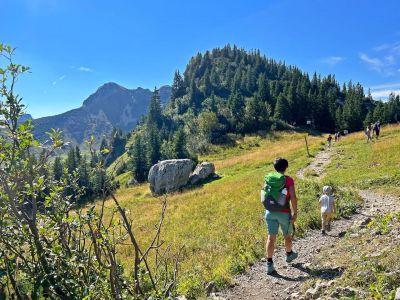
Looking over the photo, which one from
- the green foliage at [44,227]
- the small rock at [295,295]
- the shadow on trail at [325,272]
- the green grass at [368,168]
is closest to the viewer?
the green foliage at [44,227]

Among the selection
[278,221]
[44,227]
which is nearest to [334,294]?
[278,221]

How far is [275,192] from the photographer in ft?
23.9

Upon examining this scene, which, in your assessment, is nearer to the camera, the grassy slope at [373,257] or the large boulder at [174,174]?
the grassy slope at [373,257]

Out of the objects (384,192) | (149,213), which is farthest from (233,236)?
(149,213)

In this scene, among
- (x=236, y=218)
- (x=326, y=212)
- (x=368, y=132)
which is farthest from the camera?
(x=368, y=132)

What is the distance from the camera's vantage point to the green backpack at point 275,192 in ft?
23.7

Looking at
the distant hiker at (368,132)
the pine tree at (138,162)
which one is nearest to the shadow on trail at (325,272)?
the distant hiker at (368,132)

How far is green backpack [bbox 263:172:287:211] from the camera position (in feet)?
23.7

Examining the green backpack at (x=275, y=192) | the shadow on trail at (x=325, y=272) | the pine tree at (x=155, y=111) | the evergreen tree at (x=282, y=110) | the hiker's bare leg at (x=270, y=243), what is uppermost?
the pine tree at (x=155, y=111)

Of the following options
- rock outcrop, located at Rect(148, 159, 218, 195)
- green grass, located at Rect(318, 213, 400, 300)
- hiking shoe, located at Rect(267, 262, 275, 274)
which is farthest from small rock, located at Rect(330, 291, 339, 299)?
rock outcrop, located at Rect(148, 159, 218, 195)

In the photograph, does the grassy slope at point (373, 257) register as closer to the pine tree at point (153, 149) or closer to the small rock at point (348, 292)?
the small rock at point (348, 292)

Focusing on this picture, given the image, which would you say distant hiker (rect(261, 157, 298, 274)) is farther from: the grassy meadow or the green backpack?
the grassy meadow

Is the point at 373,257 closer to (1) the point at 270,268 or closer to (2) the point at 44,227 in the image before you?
(1) the point at 270,268

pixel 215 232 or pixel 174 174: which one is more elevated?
pixel 174 174
